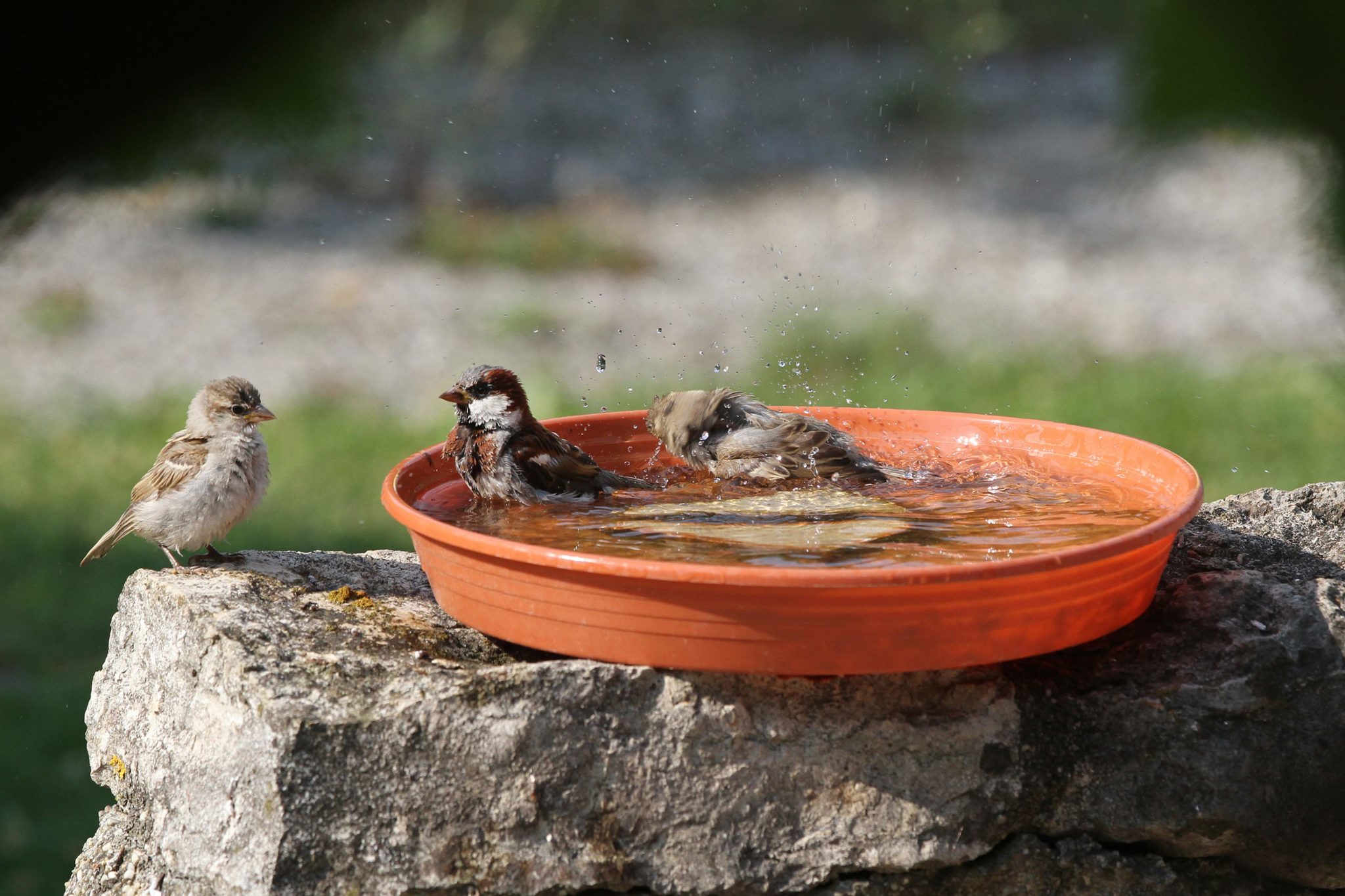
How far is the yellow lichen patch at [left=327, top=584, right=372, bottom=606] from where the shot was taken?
2854mm

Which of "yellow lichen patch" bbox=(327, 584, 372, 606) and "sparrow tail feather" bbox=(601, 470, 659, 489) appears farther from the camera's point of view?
"sparrow tail feather" bbox=(601, 470, 659, 489)

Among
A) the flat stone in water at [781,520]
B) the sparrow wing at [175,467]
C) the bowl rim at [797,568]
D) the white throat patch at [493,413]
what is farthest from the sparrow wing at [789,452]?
the sparrow wing at [175,467]

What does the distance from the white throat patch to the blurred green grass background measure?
2.56m

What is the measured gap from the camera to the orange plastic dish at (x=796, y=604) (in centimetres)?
213

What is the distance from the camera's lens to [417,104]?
1163cm

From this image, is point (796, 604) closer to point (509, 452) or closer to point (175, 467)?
point (509, 452)

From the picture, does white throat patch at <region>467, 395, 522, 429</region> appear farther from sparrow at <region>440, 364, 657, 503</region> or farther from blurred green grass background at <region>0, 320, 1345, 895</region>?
blurred green grass background at <region>0, 320, 1345, 895</region>

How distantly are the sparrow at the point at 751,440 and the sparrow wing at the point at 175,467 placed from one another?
1.23m

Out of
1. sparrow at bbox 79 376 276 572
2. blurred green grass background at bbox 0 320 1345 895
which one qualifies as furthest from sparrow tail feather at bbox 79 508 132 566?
blurred green grass background at bbox 0 320 1345 895

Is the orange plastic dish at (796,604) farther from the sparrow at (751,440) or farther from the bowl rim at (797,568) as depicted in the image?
the sparrow at (751,440)

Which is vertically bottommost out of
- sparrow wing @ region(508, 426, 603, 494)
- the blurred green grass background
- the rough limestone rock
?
the blurred green grass background

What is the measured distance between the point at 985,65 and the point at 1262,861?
11.0 metres

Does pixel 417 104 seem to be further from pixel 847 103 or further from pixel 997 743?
pixel 997 743

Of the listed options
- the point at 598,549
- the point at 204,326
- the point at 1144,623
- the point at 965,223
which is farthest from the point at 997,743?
the point at 965,223
